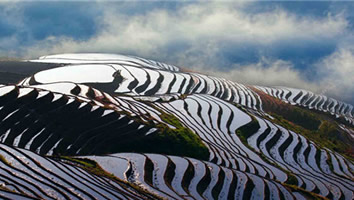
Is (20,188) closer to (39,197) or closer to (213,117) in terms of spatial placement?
(39,197)

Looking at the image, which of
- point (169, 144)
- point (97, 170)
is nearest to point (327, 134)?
point (169, 144)

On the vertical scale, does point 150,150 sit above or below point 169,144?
below

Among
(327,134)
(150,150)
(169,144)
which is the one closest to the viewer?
(150,150)

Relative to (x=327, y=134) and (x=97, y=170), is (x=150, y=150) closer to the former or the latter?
(x=97, y=170)

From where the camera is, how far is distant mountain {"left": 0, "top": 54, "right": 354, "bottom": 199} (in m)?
24.9

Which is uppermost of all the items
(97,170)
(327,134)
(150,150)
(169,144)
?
(327,134)

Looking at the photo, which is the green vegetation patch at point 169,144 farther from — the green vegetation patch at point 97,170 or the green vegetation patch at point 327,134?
the green vegetation patch at point 327,134

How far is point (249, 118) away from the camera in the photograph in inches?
2063

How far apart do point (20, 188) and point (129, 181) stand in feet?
24.5

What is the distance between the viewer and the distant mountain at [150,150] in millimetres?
24859

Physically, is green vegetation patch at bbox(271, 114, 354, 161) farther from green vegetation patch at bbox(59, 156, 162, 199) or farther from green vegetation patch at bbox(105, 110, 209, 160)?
green vegetation patch at bbox(59, 156, 162, 199)

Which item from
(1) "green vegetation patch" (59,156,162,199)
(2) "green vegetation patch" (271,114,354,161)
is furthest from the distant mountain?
(2) "green vegetation patch" (271,114,354,161)

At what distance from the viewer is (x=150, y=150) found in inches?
1494

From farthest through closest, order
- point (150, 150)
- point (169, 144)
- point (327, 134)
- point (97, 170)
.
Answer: point (327, 134), point (169, 144), point (150, 150), point (97, 170)
